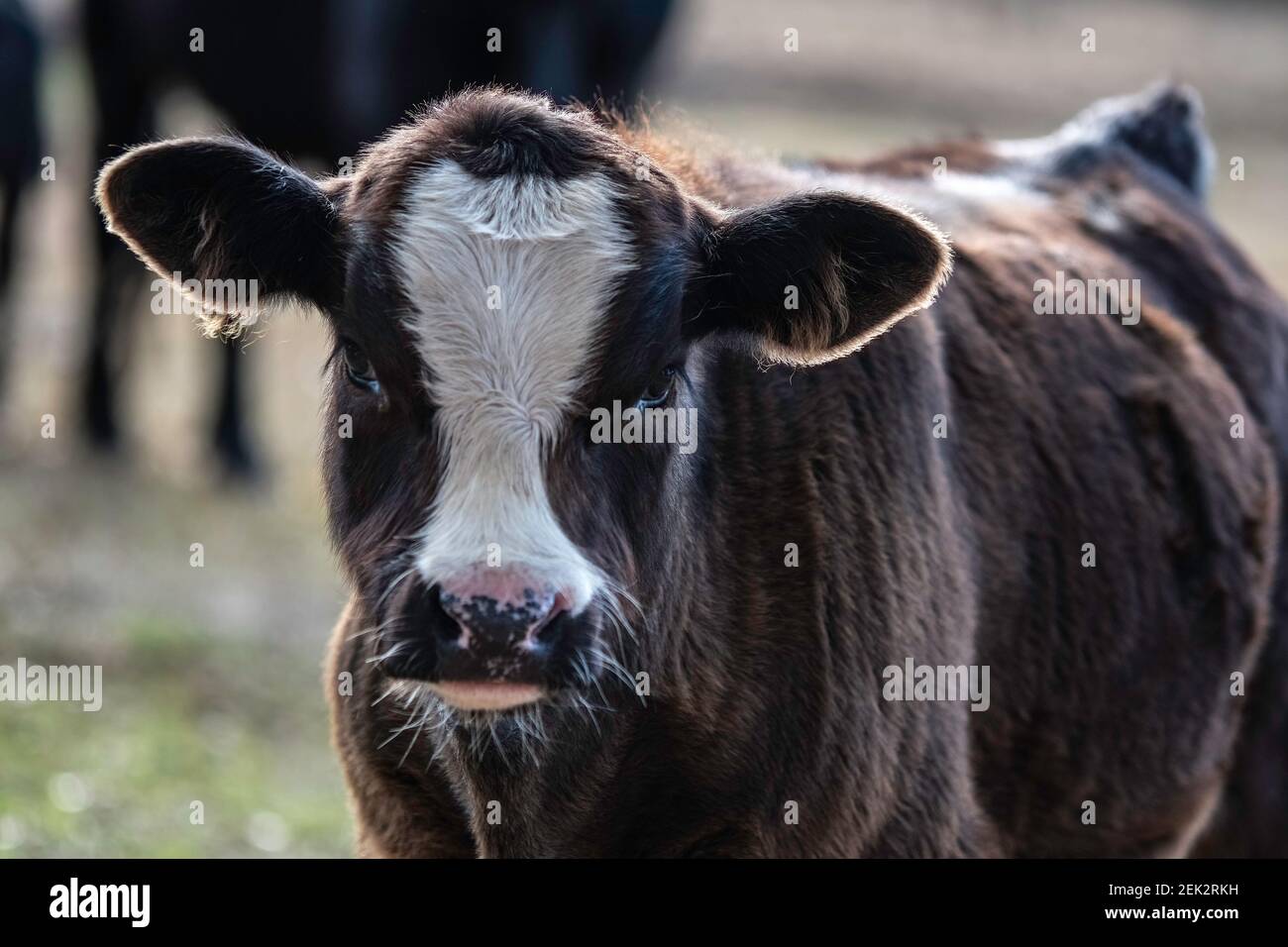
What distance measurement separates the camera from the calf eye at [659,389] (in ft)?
12.9

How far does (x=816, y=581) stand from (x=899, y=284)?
74 centimetres

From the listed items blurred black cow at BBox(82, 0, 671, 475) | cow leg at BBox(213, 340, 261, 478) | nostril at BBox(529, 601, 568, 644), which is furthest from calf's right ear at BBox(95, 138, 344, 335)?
cow leg at BBox(213, 340, 261, 478)

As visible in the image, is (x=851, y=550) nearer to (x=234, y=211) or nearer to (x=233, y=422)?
(x=234, y=211)

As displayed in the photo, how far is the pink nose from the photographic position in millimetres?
3480

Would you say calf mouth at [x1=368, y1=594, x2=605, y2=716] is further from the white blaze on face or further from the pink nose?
the white blaze on face

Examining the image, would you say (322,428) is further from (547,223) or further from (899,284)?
(899,284)

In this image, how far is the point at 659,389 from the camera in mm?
3963

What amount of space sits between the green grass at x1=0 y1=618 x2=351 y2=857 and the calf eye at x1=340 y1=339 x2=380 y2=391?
9.83ft

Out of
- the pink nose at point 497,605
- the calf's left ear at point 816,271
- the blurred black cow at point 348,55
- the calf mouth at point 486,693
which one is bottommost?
the calf mouth at point 486,693

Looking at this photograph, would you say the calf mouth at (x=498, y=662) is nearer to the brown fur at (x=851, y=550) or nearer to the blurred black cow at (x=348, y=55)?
the brown fur at (x=851, y=550)

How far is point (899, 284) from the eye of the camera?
410 centimetres

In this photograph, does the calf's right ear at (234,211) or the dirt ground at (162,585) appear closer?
the calf's right ear at (234,211)

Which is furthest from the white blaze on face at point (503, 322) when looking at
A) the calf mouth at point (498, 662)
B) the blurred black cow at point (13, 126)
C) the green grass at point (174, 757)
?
the blurred black cow at point (13, 126)

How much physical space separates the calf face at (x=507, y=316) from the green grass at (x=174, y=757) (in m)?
2.98
